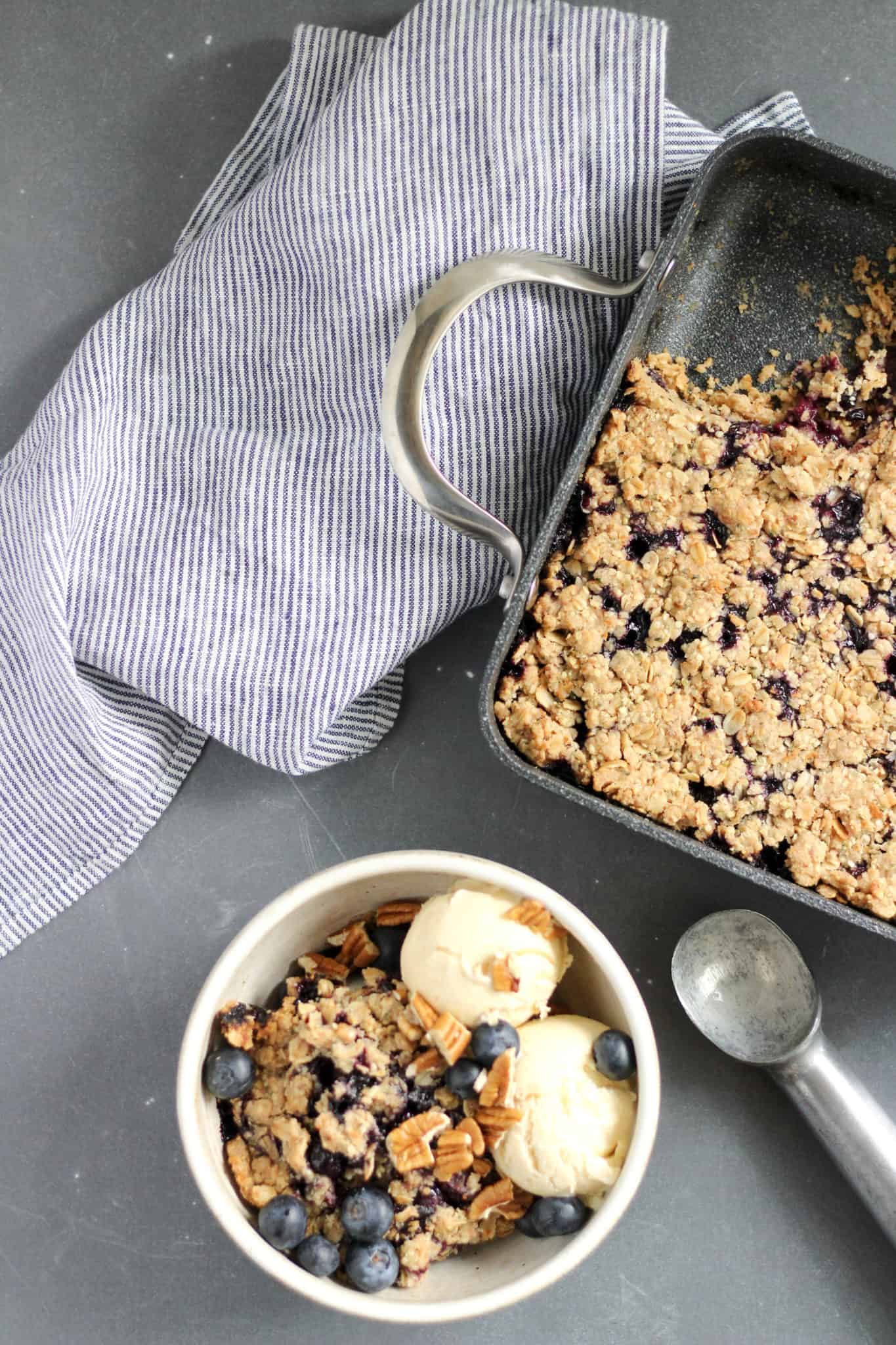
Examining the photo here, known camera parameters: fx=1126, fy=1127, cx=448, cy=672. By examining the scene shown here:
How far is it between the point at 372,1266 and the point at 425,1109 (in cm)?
16

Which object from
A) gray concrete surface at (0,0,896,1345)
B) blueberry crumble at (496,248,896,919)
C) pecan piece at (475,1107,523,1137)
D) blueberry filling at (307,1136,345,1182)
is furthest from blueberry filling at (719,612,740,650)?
blueberry filling at (307,1136,345,1182)

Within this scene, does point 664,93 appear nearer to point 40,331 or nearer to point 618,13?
point 618,13

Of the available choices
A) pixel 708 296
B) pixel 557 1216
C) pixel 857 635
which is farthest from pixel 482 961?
pixel 708 296

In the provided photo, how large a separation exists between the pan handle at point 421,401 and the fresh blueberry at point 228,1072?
0.61 metres

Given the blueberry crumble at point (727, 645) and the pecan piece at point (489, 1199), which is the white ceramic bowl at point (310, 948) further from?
the blueberry crumble at point (727, 645)

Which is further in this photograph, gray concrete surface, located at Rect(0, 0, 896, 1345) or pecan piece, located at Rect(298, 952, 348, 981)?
gray concrete surface, located at Rect(0, 0, 896, 1345)

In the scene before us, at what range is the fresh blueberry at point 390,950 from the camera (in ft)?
4.47

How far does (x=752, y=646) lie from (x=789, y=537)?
143mm

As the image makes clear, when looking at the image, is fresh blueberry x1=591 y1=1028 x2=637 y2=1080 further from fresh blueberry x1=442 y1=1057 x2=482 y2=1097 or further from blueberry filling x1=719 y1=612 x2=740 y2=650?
blueberry filling x1=719 y1=612 x2=740 y2=650

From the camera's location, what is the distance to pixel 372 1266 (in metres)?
1.20

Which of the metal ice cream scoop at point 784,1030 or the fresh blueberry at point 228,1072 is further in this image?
the metal ice cream scoop at point 784,1030

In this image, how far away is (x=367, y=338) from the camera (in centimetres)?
149

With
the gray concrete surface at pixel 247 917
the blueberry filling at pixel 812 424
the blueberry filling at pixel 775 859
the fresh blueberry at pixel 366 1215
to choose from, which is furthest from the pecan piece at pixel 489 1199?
the blueberry filling at pixel 812 424

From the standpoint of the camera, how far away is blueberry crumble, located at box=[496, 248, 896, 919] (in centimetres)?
134
